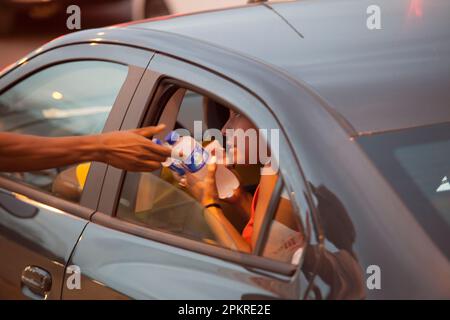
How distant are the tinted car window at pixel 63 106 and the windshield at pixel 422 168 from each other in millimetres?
1074

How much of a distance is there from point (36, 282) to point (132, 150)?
0.56 meters

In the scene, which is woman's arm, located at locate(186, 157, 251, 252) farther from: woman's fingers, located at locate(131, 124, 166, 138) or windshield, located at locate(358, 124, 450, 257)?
windshield, located at locate(358, 124, 450, 257)

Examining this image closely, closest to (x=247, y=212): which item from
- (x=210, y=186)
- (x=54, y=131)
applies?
(x=210, y=186)

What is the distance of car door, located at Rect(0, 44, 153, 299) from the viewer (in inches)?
129

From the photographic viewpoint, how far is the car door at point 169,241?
2551mm

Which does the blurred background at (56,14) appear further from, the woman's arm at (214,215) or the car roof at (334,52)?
the woman's arm at (214,215)

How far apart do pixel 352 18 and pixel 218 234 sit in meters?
0.84

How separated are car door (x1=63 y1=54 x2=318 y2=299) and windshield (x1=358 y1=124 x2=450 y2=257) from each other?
0.72 ft

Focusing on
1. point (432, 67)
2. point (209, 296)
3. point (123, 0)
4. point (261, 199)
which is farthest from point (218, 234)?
point (123, 0)

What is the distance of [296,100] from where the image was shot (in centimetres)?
267

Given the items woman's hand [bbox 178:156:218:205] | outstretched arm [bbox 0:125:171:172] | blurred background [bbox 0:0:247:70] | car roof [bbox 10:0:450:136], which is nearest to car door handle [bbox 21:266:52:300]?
outstretched arm [bbox 0:125:171:172]

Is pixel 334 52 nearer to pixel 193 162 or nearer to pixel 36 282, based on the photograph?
pixel 193 162

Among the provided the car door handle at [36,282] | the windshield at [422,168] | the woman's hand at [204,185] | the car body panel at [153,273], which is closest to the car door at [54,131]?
the car door handle at [36,282]

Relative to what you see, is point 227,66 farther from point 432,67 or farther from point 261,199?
point 432,67
